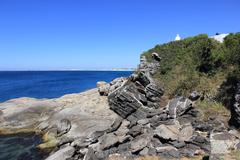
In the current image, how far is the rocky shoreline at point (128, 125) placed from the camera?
57.2 feet

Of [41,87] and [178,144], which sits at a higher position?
[178,144]

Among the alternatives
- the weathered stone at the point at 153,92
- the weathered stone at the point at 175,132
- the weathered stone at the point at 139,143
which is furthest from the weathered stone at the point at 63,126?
the weathered stone at the point at 175,132

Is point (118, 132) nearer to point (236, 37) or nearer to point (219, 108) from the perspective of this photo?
point (219, 108)

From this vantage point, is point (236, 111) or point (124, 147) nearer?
point (124, 147)

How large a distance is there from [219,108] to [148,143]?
8.02 m

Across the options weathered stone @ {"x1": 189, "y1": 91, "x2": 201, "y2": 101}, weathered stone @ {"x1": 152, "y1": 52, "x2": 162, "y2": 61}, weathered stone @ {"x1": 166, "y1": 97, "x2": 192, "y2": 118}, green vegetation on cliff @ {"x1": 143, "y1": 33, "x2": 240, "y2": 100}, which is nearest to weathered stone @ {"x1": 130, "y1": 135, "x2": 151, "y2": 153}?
weathered stone @ {"x1": 166, "y1": 97, "x2": 192, "y2": 118}

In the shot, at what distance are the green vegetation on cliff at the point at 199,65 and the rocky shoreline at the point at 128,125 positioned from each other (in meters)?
1.53

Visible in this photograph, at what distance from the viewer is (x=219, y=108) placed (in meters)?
22.2

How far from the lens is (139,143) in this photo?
18.5 meters

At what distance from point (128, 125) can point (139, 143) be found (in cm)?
520

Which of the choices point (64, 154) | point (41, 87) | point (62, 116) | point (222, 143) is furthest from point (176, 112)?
point (41, 87)

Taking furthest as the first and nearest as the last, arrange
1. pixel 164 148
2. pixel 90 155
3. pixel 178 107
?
pixel 178 107, pixel 90 155, pixel 164 148

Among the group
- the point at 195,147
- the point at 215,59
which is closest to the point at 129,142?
the point at 195,147

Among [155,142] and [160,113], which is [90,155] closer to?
[155,142]
